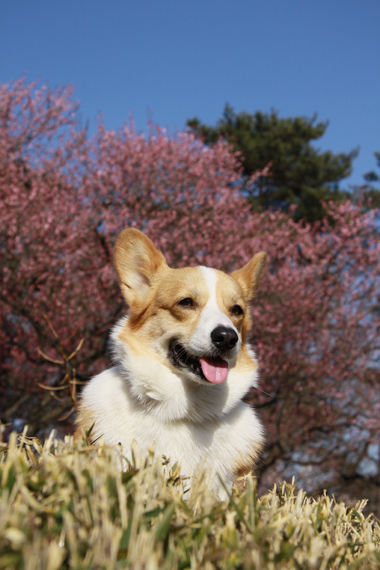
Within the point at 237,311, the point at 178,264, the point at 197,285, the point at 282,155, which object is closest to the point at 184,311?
the point at 197,285

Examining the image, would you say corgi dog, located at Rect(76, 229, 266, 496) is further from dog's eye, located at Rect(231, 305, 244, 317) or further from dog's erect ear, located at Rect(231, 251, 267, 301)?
dog's erect ear, located at Rect(231, 251, 267, 301)

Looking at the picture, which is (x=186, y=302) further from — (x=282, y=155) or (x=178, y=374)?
(x=282, y=155)

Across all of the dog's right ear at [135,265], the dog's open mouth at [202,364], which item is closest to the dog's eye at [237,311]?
the dog's open mouth at [202,364]

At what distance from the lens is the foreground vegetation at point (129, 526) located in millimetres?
917

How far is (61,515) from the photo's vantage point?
3.39ft

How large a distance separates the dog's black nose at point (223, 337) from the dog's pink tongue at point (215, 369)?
13 centimetres

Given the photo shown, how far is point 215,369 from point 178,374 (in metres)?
0.24

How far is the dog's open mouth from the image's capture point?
2805 millimetres

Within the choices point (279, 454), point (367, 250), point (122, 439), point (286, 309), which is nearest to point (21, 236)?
point (286, 309)

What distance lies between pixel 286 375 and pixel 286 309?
1.42 metres

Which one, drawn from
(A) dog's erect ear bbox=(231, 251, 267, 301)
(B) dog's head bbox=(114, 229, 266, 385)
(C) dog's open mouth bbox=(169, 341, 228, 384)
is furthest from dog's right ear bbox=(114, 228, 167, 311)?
(A) dog's erect ear bbox=(231, 251, 267, 301)

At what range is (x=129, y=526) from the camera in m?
1.01

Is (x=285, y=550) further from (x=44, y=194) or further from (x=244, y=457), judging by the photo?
(x=44, y=194)

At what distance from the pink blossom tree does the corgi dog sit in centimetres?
553
